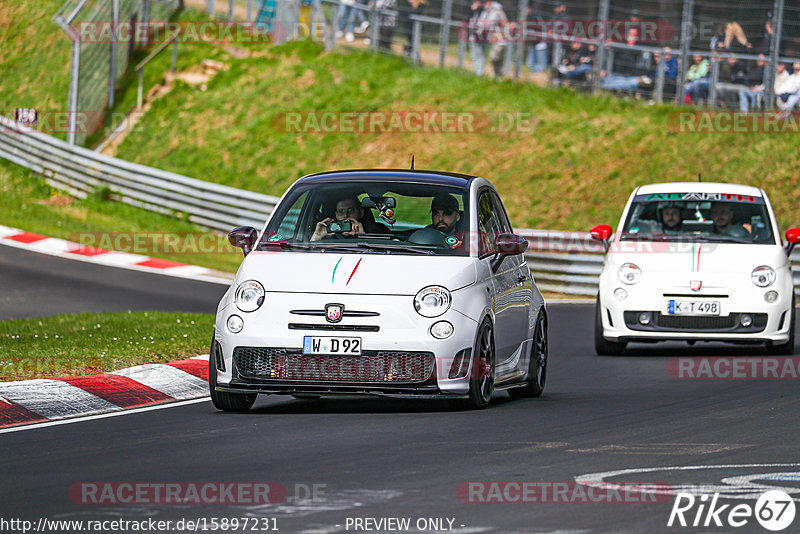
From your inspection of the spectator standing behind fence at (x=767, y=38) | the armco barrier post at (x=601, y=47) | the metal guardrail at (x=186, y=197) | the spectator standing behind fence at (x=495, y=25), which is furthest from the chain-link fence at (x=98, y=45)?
the spectator standing behind fence at (x=767, y=38)

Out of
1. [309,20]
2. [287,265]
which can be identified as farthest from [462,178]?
[309,20]

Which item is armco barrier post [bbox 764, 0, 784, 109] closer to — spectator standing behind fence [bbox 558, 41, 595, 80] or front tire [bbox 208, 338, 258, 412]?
spectator standing behind fence [bbox 558, 41, 595, 80]

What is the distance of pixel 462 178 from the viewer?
11.1 m

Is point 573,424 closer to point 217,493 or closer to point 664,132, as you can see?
point 217,493

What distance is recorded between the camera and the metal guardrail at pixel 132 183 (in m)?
28.3

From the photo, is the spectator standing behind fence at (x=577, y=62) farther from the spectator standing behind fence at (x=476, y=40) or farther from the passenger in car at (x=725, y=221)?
the passenger in car at (x=725, y=221)

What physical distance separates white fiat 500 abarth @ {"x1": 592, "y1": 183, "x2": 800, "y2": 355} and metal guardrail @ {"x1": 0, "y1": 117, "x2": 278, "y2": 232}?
12460 mm

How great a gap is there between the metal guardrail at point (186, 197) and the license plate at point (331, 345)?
1423 cm

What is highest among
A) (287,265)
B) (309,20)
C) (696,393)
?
(309,20)

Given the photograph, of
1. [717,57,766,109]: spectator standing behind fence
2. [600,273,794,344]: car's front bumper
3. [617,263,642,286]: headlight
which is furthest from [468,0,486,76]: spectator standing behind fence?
[600,273,794,344]: car's front bumper

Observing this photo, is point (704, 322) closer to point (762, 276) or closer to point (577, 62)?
point (762, 276)

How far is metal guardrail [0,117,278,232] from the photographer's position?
28.3 metres

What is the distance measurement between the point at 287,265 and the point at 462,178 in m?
1.69

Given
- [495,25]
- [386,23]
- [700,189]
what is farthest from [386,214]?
[386,23]
